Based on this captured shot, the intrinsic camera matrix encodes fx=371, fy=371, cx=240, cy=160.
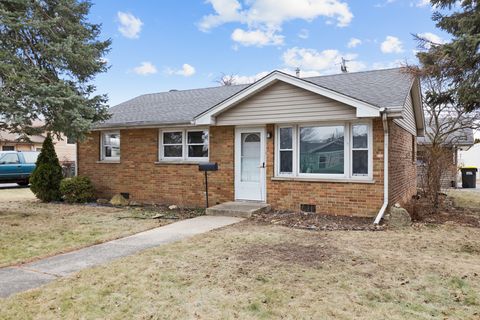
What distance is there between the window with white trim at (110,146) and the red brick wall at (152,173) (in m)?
0.22

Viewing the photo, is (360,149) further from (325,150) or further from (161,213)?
(161,213)

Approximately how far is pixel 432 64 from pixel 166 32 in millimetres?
12134

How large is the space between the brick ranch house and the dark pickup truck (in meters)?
9.19

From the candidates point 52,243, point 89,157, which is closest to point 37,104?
point 52,243

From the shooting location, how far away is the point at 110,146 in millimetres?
13688

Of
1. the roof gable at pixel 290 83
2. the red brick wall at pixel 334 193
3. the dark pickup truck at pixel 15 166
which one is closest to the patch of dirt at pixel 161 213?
the red brick wall at pixel 334 193

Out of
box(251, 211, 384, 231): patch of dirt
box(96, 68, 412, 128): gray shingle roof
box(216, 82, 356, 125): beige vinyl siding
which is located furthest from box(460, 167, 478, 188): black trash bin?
box(216, 82, 356, 125): beige vinyl siding

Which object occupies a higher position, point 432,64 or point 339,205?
point 432,64

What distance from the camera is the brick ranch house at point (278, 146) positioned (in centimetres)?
918

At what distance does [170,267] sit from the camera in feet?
17.2

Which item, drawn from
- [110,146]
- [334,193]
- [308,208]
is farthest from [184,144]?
[334,193]

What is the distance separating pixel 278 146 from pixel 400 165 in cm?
378

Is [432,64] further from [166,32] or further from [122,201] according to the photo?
[166,32]

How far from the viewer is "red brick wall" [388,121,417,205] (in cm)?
955
